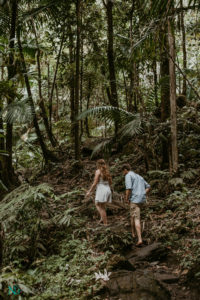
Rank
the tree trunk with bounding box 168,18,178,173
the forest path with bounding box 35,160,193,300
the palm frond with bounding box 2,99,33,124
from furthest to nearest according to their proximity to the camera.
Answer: the tree trunk with bounding box 168,18,178,173 < the palm frond with bounding box 2,99,33,124 < the forest path with bounding box 35,160,193,300

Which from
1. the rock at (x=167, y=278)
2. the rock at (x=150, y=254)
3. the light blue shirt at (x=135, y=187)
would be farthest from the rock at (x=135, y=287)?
the light blue shirt at (x=135, y=187)

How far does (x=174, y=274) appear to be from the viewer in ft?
14.0

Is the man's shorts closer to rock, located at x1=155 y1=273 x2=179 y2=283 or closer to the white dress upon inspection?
the white dress

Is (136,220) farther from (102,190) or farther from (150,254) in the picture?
(102,190)

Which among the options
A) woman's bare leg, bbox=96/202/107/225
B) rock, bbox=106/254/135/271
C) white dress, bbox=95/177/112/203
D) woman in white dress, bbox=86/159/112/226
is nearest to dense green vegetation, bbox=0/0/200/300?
rock, bbox=106/254/135/271

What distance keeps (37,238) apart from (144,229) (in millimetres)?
2209

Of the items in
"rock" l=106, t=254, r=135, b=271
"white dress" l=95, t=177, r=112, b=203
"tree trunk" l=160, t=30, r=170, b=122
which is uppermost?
"tree trunk" l=160, t=30, r=170, b=122

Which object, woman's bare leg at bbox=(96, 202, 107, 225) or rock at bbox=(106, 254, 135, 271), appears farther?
woman's bare leg at bbox=(96, 202, 107, 225)

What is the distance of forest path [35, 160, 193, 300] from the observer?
3799 mm

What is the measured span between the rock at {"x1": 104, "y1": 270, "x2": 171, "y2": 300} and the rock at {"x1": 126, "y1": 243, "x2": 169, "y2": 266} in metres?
0.50

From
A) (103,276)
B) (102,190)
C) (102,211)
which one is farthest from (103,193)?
(103,276)

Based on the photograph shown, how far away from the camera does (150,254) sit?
479cm

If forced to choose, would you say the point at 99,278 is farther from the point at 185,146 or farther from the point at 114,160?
the point at 114,160

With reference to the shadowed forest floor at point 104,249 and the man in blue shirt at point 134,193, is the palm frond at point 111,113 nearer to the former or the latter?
the shadowed forest floor at point 104,249
